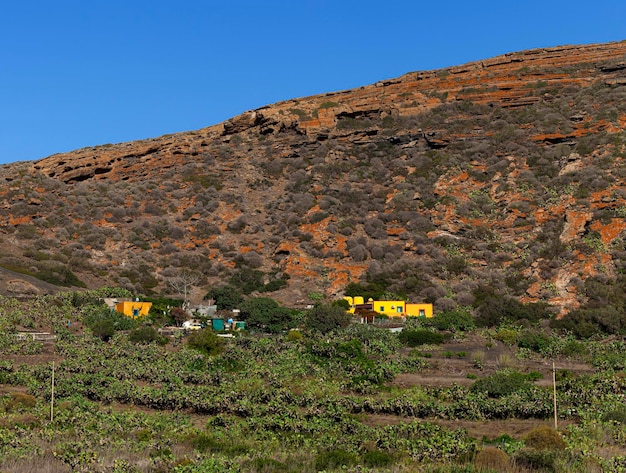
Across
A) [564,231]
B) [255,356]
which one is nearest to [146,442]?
[255,356]

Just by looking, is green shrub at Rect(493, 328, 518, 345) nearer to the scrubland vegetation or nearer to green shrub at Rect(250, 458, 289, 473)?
the scrubland vegetation

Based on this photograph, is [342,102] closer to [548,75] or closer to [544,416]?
[548,75]

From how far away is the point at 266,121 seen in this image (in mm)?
72125

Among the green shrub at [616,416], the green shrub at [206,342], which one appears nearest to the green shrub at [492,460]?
the green shrub at [616,416]

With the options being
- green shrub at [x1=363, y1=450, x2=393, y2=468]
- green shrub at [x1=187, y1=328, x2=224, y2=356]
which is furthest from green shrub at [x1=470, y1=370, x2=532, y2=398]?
green shrub at [x1=187, y1=328, x2=224, y2=356]

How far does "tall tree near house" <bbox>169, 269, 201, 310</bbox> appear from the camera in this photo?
47.1m

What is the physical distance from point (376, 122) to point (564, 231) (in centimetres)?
2814

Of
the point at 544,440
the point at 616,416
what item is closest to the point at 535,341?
the point at 616,416

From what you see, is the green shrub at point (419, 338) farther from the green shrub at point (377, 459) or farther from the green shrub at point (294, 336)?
the green shrub at point (377, 459)

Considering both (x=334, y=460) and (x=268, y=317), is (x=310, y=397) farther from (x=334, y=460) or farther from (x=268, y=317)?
(x=268, y=317)

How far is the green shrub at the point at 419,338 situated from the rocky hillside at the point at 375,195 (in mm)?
9385

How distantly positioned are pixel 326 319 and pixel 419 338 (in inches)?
224

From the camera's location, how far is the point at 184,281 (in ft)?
154

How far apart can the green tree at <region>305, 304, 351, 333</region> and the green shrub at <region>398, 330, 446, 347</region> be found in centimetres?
394
